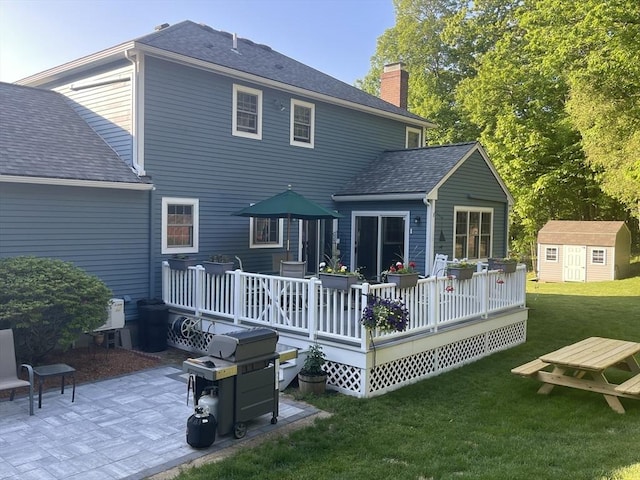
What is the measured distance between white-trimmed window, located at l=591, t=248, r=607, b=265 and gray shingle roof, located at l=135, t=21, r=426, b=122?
1404 centimetres

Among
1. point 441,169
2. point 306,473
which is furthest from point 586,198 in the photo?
point 306,473

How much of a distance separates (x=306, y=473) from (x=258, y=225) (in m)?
7.56

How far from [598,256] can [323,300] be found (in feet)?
70.8

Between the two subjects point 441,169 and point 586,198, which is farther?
point 586,198

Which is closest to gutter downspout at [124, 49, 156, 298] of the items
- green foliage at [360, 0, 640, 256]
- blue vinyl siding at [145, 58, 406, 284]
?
blue vinyl siding at [145, 58, 406, 284]

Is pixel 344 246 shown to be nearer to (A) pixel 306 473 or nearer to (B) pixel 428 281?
(B) pixel 428 281

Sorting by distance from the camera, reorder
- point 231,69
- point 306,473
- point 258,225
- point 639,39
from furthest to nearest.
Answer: point 639,39
point 258,225
point 231,69
point 306,473

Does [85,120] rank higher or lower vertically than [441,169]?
higher

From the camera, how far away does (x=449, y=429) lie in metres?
5.78

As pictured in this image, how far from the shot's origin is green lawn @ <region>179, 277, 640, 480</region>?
467 centimetres

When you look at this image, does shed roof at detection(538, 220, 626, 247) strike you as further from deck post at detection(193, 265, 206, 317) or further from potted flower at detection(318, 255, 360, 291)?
deck post at detection(193, 265, 206, 317)

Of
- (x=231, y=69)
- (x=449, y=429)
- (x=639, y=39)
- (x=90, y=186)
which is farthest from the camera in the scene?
(x=639, y=39)

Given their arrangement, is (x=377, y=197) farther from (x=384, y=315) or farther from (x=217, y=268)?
(x=384, y=315)

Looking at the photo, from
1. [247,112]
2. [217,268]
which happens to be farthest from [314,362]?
[247,112]
